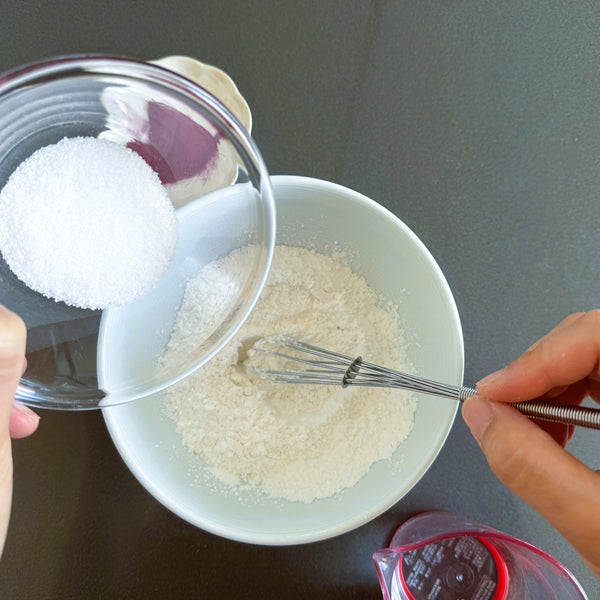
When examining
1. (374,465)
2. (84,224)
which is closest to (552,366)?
(374,465)

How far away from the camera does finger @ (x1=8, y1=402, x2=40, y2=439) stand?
69cm

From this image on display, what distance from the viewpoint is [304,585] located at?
2.76 ft

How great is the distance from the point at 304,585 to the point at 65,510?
0.41 m

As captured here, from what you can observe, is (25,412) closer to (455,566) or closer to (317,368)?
(317,368)

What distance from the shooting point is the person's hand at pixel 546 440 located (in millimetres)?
527

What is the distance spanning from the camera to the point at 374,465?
0.78 metres

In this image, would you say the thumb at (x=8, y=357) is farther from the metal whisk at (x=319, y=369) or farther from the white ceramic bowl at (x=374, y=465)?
the metal whisk at (x=319, y=369)

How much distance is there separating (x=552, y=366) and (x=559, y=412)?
0.11m

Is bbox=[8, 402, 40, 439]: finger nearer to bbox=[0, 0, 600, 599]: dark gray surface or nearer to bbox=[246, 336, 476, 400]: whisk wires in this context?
bbox=[0, 0, 600, 599]: dark gray surface

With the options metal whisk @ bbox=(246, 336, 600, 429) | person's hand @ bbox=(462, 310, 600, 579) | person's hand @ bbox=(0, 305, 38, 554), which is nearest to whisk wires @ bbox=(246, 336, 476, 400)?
metal whisk @ bbox=(246, 336, 600, 429)

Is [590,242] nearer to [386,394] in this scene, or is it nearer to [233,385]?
[386,394]

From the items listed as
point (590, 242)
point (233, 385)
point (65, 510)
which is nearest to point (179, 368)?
point (233, 385)

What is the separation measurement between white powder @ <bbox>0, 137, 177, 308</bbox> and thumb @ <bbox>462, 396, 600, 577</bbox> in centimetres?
45

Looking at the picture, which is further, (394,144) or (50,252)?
(394,144)
